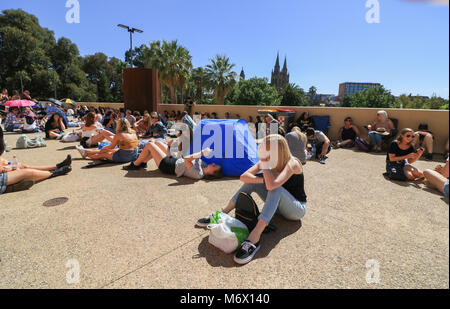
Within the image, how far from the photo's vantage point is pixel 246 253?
240 cm

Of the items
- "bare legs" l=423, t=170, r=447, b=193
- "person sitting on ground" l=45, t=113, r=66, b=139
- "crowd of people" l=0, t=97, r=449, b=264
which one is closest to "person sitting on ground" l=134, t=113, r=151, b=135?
"crowd of people" l=0, t=97, r=449, b=264

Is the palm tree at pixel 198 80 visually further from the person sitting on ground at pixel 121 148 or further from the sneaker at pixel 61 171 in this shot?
the sneaker at pixel 61 171

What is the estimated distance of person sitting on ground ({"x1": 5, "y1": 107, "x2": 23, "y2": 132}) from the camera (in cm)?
1213

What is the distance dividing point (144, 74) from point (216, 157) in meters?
11.2

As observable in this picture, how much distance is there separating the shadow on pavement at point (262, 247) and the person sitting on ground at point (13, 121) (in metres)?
14.4

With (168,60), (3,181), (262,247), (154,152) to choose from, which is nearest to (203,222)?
(262,247)

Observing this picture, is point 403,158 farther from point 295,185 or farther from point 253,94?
point 253,94

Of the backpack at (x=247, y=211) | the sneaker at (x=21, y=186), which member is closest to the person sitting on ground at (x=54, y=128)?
the sneaker at (x=21, y=186)

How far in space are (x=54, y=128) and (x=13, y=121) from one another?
417 centimetres

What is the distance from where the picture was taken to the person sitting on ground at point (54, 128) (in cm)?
1000

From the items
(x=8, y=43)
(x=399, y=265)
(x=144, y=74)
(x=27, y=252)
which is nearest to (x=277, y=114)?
(x=144, y=74)

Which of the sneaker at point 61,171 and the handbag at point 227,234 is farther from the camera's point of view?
the sneaker at point 61,171

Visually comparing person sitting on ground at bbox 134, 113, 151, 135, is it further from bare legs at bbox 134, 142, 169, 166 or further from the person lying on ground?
the person lying on ground
